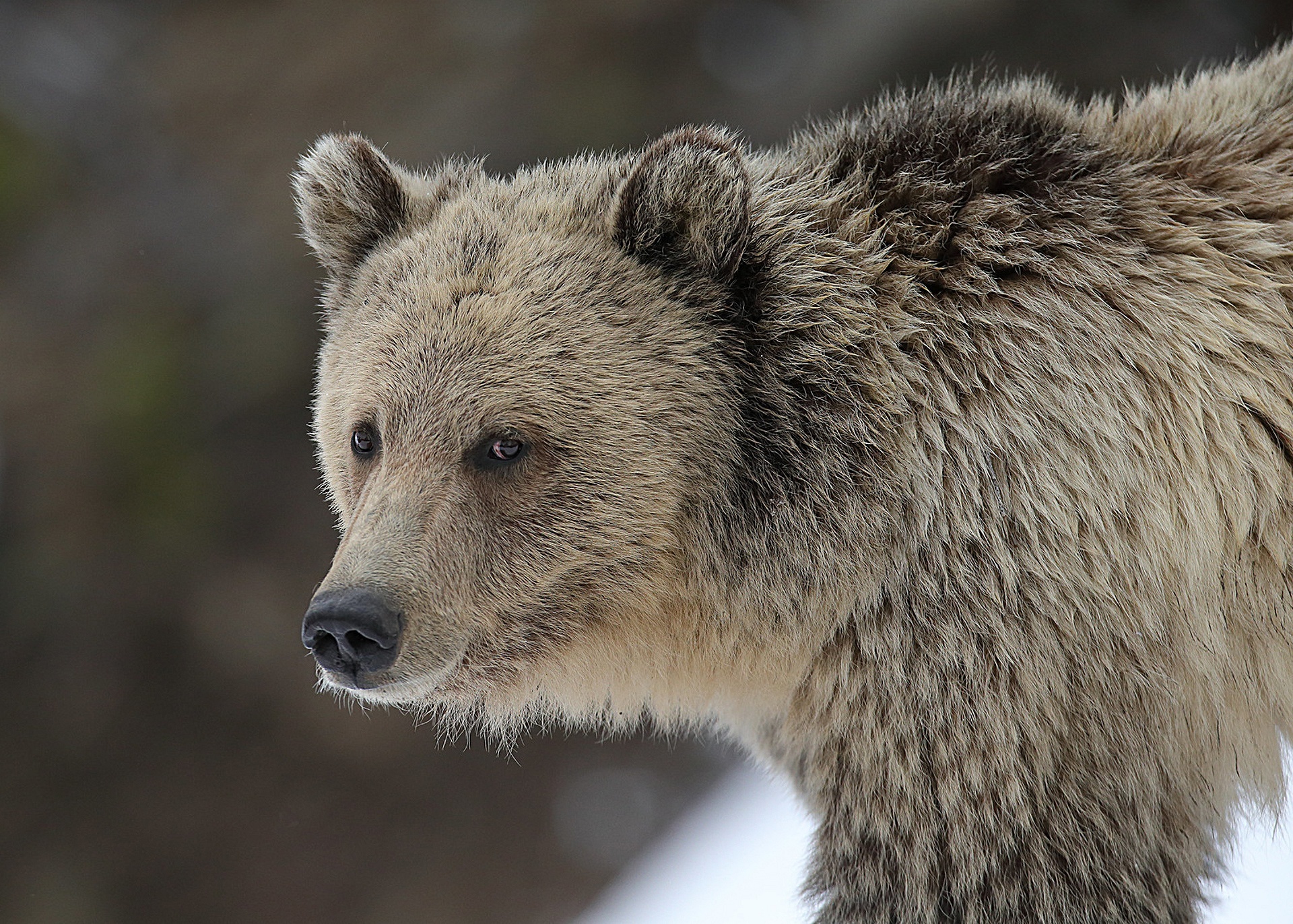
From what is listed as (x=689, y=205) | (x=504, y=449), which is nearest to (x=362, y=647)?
(x=504, y=449)

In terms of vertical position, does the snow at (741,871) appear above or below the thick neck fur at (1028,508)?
below

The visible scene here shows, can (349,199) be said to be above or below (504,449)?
above

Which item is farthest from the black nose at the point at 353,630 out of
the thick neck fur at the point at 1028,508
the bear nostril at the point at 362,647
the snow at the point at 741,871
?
the snow at the point at 741,871

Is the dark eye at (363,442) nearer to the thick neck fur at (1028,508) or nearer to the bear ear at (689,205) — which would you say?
the bear ear at (689,205)

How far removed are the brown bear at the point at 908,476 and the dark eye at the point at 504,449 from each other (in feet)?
0.04

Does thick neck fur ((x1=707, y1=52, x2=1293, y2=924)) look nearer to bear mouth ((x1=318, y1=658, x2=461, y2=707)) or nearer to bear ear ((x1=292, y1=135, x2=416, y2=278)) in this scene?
bear mouth ((x1=318, y1=658, x2=461, y2=707))

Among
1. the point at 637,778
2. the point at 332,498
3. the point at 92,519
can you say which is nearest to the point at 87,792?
the point at 92,519

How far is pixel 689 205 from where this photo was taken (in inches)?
154

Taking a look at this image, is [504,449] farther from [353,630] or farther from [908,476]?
[908,476]

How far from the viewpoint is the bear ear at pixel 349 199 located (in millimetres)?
4492

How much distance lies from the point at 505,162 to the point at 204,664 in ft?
20.9

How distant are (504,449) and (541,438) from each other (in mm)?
131

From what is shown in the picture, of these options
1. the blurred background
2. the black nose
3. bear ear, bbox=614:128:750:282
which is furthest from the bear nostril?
the blurred background

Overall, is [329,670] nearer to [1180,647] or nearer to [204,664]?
[1180,647]
